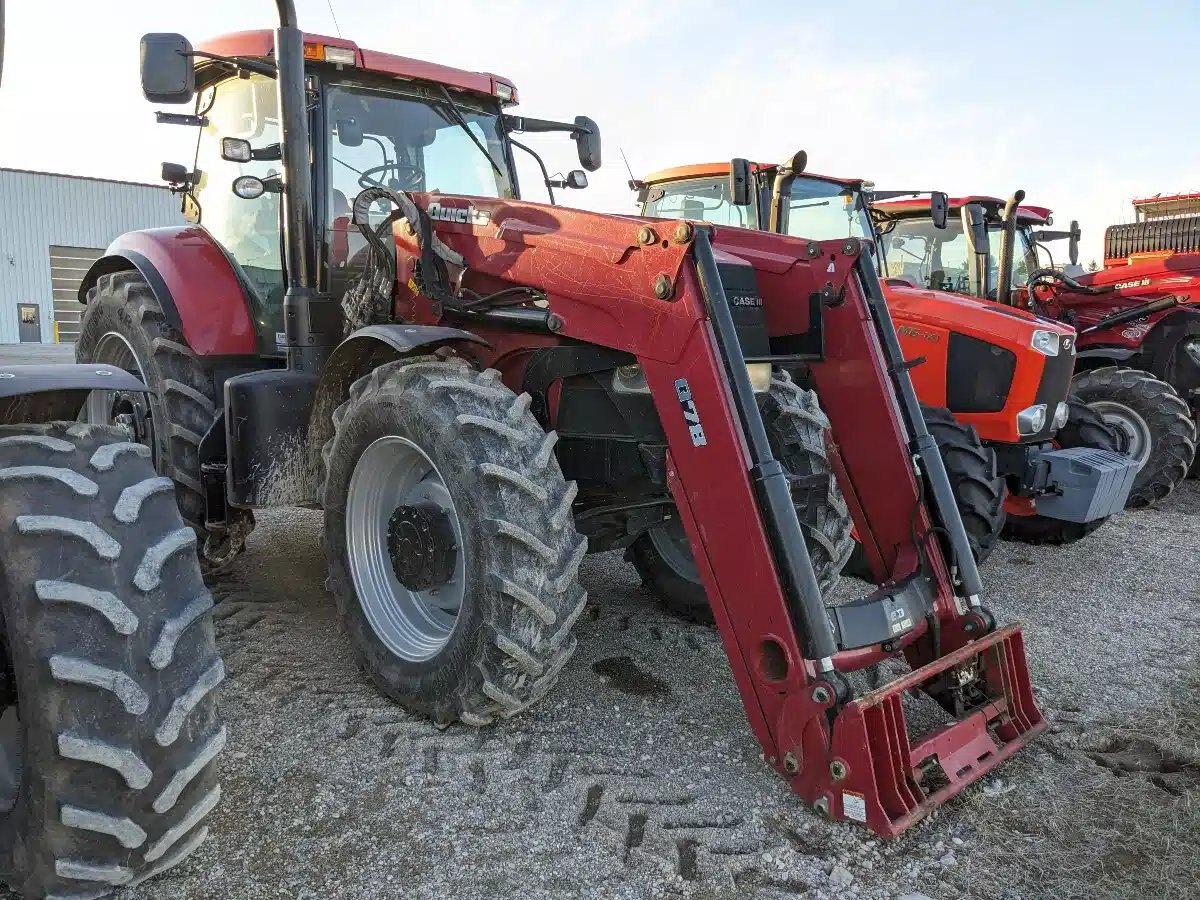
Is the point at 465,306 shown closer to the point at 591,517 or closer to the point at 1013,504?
the point at 591,517

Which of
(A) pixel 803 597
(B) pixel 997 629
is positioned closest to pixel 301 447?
(A) pixel 803 597

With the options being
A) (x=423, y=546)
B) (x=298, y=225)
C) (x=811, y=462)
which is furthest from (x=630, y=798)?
(x=298, y=225)

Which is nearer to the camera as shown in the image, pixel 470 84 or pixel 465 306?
pixel 465 306

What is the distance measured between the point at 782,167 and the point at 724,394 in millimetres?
3294

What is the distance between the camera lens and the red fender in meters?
3.95

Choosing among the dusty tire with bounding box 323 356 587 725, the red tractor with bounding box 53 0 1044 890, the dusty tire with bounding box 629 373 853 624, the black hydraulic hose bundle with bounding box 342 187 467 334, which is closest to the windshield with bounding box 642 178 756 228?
the red tractor with bounding box 53 0 1044 890

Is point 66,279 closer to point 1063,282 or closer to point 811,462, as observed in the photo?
point 1063,282

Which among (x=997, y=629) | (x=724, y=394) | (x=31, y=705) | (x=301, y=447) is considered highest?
(x=724, y=394)

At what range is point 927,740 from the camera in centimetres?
245

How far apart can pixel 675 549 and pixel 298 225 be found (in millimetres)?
1996

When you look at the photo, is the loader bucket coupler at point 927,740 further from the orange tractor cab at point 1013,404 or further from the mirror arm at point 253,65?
the mirror arm at point 253,65

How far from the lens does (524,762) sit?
2.70 meters

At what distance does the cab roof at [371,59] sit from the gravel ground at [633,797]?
2.30 meters

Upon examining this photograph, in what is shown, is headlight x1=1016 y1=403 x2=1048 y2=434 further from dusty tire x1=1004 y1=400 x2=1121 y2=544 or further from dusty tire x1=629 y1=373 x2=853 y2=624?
dusty tire x1=629 y1=373 x2=853 y2=624
